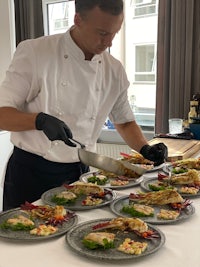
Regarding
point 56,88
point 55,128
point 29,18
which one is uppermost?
point 29,18

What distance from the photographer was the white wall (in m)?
2.83

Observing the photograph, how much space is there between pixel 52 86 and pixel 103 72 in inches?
10.3

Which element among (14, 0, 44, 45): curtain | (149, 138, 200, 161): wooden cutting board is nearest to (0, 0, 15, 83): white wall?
(14, 0, 44, 45): curtain

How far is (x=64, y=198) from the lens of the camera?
110 centimetres

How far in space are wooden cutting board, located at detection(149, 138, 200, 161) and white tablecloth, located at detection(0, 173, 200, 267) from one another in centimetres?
83

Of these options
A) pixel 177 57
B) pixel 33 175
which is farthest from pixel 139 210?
pixel 177 57

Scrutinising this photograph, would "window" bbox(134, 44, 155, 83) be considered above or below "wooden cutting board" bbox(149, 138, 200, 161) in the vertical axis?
above

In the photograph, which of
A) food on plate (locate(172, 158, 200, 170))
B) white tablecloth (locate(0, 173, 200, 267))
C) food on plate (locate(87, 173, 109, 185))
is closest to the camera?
white tablecloth (locate(0, 173, 200, 267))

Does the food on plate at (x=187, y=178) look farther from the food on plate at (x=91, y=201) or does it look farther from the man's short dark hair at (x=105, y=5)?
the man's short dark hair at (x=105, y=5)

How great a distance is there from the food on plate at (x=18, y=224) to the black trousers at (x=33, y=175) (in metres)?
0.48

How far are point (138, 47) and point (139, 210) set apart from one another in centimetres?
247

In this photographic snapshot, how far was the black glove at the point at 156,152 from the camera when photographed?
1.47 m

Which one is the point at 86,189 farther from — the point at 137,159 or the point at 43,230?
the point at 137,159

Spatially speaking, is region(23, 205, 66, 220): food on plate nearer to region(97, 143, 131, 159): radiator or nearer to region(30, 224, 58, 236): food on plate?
region(30, 224, 58, 236): food on plate
